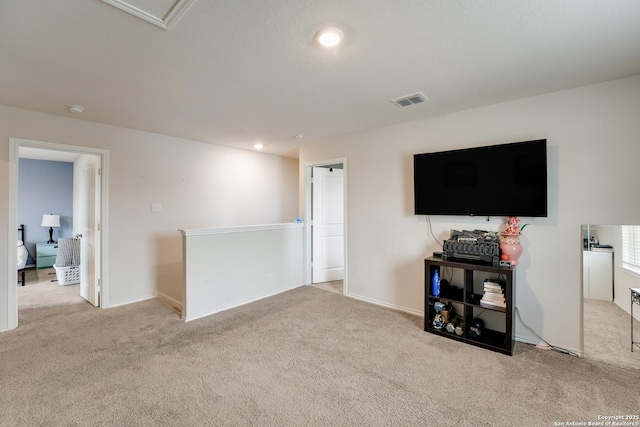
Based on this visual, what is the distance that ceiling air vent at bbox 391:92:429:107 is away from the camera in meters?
2.59

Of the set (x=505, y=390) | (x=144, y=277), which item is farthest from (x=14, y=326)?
(x=505, y=390)

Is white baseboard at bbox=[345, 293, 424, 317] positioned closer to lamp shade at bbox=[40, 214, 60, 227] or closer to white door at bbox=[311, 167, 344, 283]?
white door at bbox=[311, 167, 344, 283]

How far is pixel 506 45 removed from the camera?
179 centimetres

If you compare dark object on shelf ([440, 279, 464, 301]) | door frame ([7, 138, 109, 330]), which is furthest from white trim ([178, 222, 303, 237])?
dark object on shelf ([440, 279, 464, 301])

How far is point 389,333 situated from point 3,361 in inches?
132

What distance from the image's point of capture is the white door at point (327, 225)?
468cm

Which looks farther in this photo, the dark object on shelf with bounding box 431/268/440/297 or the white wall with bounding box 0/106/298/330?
the white wall with bounding box 0/106/298/330

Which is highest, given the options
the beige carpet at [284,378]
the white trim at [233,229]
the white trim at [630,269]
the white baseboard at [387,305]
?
the white trim at [233,229]

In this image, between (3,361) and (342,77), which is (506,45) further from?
(3,361)

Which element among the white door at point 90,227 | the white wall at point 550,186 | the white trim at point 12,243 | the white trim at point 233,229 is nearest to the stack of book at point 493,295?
the white wall at point 550,186

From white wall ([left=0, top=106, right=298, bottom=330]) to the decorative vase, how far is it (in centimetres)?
398

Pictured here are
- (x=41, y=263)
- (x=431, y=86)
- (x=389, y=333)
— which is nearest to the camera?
(x=431, y=86)

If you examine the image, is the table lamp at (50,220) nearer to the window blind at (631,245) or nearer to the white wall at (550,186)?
the white wall at (550,186)

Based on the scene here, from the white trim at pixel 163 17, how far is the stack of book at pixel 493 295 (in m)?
3.07
